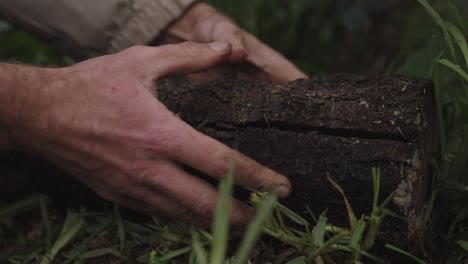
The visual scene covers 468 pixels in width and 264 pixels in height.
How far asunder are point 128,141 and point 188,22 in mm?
705

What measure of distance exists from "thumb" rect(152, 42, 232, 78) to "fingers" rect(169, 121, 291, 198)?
0.19 meters

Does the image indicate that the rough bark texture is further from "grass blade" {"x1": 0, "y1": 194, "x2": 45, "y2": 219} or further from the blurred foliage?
the blurred foliage

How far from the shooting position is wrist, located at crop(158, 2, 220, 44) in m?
1.78

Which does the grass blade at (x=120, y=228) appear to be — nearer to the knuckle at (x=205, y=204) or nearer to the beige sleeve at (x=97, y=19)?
the knuckle at (x=205, y=204)

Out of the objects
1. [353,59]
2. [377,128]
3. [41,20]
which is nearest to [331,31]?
Result: [353,59]

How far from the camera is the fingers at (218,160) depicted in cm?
122

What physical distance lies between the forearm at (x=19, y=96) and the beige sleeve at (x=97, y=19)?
61cm

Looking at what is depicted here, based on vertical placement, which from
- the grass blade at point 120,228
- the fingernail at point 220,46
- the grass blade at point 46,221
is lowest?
the grass blade at point 46,221

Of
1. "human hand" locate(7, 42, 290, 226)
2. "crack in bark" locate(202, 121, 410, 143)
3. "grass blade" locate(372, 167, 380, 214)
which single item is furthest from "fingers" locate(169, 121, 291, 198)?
"grass blade" locate(372, 167, 380, 214)

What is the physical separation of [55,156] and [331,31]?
72.9 inches

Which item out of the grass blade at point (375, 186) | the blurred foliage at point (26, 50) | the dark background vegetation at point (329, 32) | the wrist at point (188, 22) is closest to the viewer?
the grass blade at point (375, 186)

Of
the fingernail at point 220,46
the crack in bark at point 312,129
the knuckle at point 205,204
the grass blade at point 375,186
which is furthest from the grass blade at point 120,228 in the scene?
the grass blade at point 375,186

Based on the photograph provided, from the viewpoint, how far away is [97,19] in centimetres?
183

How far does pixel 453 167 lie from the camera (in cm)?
124
